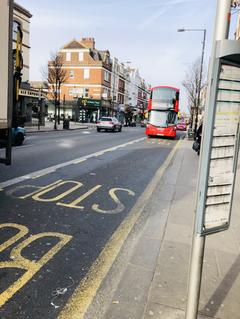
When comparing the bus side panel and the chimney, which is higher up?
the chimney

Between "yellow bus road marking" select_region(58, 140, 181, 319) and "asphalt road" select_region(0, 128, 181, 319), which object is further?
"asphalt road" select_region(0, 128, 181, 319)

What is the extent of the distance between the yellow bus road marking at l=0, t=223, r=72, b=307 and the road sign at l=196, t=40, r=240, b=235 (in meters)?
2.01

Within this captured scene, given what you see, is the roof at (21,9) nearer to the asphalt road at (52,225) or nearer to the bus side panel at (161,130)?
the bus side panel at (161,130)

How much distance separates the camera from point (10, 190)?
21.8 feet

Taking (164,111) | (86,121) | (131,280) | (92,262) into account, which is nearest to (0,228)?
(92,262)

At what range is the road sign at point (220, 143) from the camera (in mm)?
2004

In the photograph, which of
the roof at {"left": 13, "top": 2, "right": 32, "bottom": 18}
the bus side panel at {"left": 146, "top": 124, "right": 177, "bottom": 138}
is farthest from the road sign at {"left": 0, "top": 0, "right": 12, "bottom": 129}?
the roof at {"left": 13, "top": 2, "right": 32, "bottom": 18}

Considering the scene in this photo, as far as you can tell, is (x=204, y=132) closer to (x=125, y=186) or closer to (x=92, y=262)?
(x=92, y=262)

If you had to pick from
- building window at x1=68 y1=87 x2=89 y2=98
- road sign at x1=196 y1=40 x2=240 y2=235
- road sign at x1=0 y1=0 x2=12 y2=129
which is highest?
building window at x1=68 y1=87 x2=89 y2=98

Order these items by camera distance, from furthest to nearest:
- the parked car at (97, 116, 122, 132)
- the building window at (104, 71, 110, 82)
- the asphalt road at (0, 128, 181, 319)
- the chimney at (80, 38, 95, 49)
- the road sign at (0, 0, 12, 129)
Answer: the chimney at (80, 38, 95, 49)
the building window at (104, 71, 110, 82)
the parked car at (97, 116, 122, 132)
the road sign at (0, 0, 12, 129)
the asphalt road at (0, 128, 181, 319)

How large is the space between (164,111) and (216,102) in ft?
77.7

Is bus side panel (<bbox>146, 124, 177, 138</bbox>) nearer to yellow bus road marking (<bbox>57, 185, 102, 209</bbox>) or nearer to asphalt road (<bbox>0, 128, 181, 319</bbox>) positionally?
asphalt road (<bbox>0, 128, 181, 319</bbox>)

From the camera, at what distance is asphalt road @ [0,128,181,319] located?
306 centimetres

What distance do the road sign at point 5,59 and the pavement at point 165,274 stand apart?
10.1 feet
